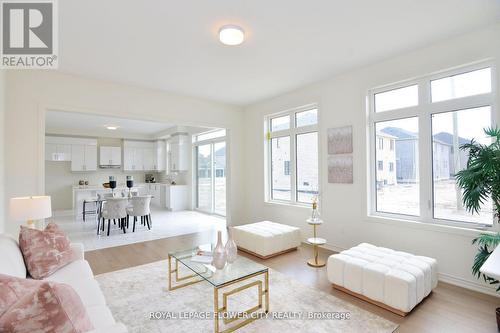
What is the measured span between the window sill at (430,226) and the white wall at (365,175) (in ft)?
0.03

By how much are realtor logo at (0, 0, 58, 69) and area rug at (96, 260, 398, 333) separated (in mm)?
2948

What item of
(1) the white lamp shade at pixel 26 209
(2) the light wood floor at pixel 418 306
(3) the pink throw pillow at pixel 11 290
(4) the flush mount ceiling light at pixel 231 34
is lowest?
(2) the light wood floor at pixel 418 306

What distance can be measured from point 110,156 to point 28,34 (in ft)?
23.4

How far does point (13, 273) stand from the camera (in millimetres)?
1852

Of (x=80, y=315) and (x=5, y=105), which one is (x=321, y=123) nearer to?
(x=80, y=315)

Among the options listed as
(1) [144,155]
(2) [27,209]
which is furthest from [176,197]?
(2) [27,209]

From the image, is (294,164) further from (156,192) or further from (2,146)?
(156,192)

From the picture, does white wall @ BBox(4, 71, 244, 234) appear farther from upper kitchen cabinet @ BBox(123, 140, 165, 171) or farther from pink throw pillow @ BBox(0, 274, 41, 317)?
upper kitchen cabinet @ BBox(123, 140, 165, 171)

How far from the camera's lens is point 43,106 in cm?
384

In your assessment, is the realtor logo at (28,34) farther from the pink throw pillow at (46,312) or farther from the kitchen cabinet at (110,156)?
the kitchen cabinet at (110,156)

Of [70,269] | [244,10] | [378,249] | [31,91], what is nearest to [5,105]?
[31,91]

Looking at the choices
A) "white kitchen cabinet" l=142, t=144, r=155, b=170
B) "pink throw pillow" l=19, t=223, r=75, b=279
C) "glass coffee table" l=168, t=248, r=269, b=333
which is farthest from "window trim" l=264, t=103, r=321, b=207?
"white kitchen cabinet" l=142, t=144, r=155, b=170

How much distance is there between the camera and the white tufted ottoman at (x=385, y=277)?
232 centimetres

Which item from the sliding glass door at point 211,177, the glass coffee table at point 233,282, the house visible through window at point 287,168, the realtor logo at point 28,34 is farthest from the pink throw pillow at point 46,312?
the sliding glass door at point 211,177
